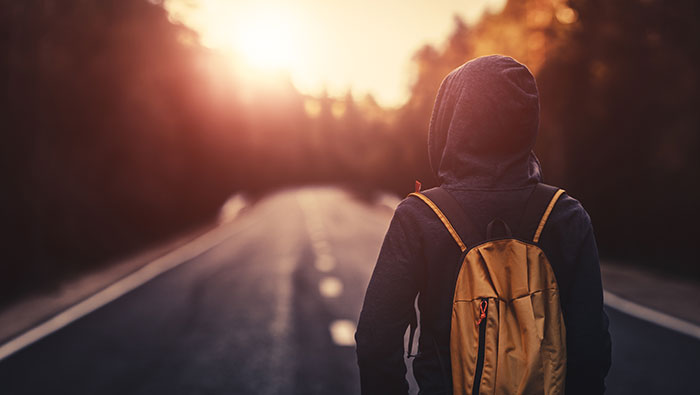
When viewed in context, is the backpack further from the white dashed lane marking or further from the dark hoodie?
the white dashed lane marking

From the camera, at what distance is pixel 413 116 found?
41750 millimetres

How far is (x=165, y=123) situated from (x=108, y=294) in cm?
1483

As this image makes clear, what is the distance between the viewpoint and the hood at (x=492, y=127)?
5.20 feet

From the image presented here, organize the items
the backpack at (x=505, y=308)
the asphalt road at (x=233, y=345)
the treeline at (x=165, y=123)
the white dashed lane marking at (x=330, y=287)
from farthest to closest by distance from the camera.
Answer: the treeline at (x=165, y=123) < the white dashed lane marking at (x=330, y=287) < the asphalt road at (x=233, y=345) < the backpack at (x=505, y=308)

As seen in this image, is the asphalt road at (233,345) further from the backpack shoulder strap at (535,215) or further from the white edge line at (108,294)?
the backpack shoulder strap at (535,215)

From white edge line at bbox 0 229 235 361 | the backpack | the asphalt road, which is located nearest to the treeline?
white edge line at bbox 0 229 235 361

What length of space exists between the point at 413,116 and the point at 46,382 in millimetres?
39030

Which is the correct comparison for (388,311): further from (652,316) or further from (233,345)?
(652,316)

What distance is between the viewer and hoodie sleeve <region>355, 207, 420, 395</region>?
63.0 inches

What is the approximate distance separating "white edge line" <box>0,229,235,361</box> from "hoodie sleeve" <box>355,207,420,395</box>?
4987mm

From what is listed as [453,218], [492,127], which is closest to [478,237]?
[453,218]

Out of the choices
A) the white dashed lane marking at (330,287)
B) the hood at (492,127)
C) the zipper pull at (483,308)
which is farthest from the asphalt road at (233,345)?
the hood at (492,127)

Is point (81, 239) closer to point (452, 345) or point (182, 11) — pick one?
point (182, 11)

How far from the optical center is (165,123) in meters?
21.4
